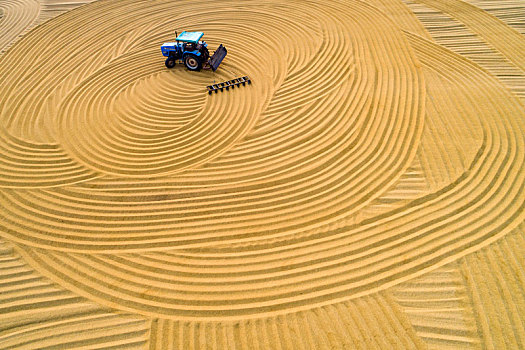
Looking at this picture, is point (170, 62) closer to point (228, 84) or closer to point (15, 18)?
point (228, 84)

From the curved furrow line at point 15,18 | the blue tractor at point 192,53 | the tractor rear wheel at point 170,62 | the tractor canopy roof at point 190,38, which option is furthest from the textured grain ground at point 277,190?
the curved furrow line at point 15,18

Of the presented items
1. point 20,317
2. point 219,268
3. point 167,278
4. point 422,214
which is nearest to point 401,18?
point 422,214

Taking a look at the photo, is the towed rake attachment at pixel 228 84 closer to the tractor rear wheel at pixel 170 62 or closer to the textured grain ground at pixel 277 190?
the textured grain ground at pixel 277 190

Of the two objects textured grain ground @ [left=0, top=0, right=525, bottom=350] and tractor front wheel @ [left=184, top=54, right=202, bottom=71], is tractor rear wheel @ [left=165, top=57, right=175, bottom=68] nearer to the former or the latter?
textured grain ground @ [left=0, top=0, right=525, bottom=350]

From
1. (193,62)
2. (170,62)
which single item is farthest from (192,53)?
(170,62)

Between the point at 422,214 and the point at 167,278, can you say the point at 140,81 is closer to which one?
the point at 167,278
